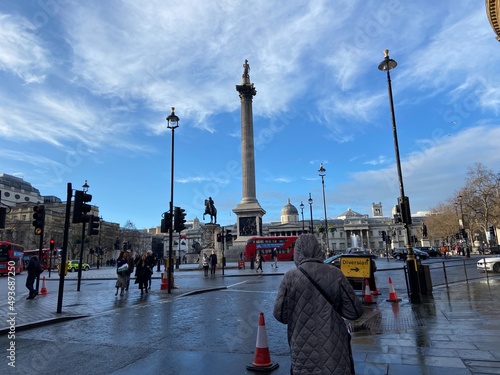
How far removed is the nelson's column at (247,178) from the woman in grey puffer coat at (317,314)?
46.6m

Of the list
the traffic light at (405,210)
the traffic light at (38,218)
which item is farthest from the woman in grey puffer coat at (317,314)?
the traffic light at (38,218)

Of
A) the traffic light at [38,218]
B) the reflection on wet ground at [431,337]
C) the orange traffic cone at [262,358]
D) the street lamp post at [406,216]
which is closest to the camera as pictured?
the reflection on wet ground at [431,337]

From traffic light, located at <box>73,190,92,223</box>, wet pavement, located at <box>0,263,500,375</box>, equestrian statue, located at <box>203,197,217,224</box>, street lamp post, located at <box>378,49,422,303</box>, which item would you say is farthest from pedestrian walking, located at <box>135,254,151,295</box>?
equestrian statue, located at <box>203,197,217,224</box>

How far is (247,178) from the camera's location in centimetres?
5369

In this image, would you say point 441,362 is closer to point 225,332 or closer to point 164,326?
point 225,332

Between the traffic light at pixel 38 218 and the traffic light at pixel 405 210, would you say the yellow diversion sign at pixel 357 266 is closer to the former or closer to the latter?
the traffic light at pixel 405 210

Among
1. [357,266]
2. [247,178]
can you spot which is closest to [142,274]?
[357,266]

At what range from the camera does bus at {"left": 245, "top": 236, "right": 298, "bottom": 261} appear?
4615 cm

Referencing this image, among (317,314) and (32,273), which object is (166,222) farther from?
(317,314)

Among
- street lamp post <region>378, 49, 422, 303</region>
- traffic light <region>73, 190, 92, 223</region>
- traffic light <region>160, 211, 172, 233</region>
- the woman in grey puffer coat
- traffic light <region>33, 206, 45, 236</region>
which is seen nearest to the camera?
the woman in grey puffer coat

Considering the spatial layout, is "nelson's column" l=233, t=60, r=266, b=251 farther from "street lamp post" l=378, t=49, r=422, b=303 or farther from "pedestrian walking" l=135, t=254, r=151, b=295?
"street lamp post" l=378, t=49, r=422, b=303

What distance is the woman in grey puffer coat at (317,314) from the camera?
10.5 ft

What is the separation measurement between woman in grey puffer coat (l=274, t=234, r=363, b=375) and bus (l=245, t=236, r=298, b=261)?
137 feet

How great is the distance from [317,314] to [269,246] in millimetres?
45413
